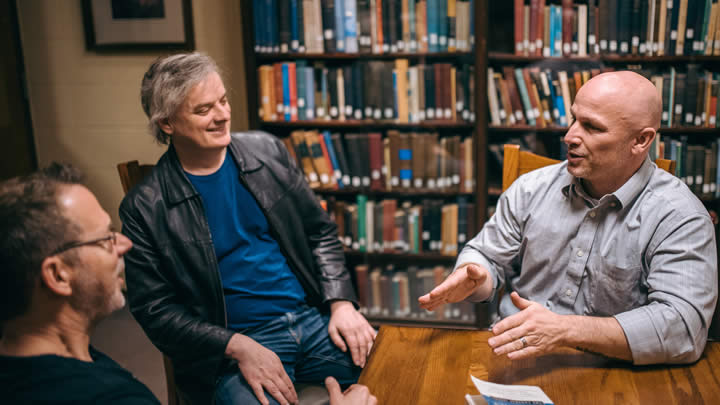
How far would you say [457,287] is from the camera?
4.68 ft

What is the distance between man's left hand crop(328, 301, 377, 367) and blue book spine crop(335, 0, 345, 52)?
1616mm

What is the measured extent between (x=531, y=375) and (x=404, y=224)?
1.90m

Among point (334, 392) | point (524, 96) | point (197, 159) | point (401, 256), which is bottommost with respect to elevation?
point (401, 256)

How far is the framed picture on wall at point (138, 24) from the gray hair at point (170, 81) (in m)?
1.42

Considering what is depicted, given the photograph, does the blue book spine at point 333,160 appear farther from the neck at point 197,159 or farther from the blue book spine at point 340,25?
the neck at point 197,159

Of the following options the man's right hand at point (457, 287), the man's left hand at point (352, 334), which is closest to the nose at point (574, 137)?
the man's right hand at point (457, 287)

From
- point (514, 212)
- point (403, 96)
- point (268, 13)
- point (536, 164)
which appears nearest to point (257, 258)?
point (514, 212)

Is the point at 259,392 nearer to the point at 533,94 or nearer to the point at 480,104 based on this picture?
the point at 480,104

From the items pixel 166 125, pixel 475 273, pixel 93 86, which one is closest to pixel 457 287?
pixel 475 273

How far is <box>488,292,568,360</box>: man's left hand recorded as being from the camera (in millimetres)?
1188

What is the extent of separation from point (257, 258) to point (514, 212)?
2.60 ft

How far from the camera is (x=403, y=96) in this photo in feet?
9.49

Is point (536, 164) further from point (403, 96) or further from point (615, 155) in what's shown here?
point (403, 96)

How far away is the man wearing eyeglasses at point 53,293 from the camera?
896 millimetres
